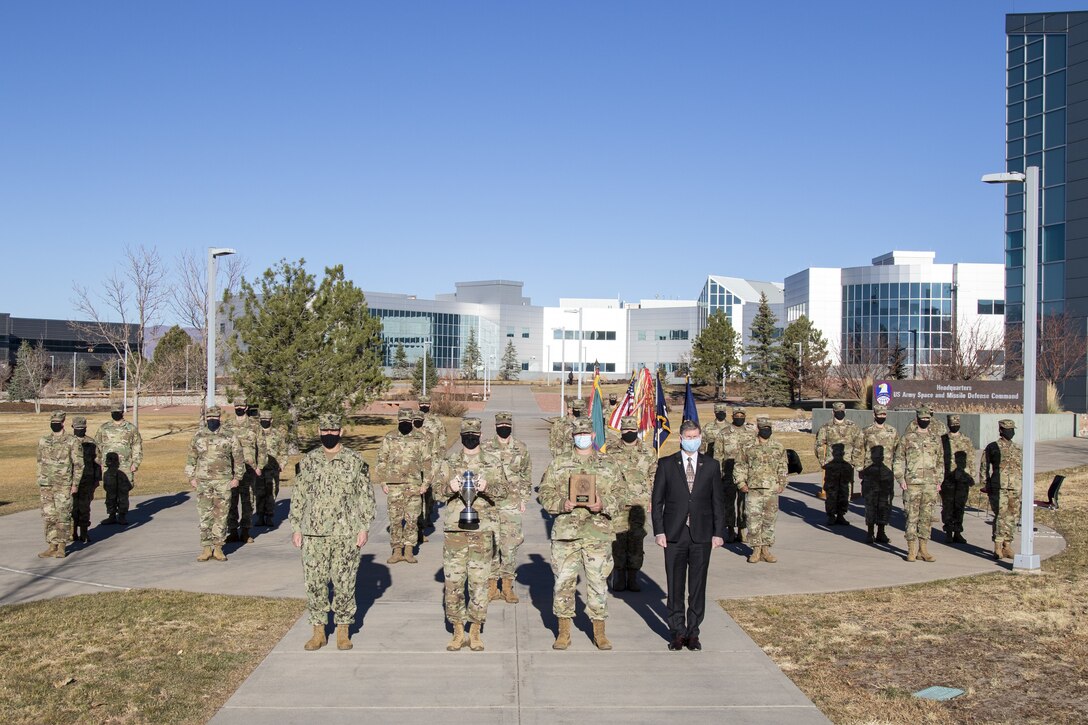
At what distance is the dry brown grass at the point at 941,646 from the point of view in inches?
266

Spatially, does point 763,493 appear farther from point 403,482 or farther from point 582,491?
point 582,491

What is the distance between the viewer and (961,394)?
34.3m

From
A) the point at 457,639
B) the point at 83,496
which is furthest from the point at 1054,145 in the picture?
the point at 457,639

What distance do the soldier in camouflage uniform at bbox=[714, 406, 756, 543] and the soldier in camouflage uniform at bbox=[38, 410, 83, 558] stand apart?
29.9ft

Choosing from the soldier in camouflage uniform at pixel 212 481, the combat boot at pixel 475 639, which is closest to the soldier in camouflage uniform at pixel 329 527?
the combat boot at pixel 475 639

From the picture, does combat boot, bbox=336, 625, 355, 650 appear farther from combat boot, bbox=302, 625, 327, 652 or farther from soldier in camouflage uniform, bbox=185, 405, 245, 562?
soldier in camouflage uniform, bbox=185, 405, 245, 562

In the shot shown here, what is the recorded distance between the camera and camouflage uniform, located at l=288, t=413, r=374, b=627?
7.80 metres

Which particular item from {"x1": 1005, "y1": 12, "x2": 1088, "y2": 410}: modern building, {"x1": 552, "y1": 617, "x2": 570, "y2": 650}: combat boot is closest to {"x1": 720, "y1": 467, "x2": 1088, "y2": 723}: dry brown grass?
{"x1": 552, "y1": 617, "x2": 570, "y2": 650}: combat boot

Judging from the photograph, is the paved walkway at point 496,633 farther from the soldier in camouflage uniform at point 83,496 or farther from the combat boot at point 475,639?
the soldier in camouflage uniform at point 83,496

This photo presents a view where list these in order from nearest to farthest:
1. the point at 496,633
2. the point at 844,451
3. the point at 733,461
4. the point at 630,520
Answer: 1. the point at 496,633
2. the point at 630,520
3. the point at 733,461
4. the point at 844,451

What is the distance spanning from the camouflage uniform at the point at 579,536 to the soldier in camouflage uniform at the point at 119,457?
31.3 ft

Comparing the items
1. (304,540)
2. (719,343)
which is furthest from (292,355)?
(719,343)

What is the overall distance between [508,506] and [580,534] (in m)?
1.14

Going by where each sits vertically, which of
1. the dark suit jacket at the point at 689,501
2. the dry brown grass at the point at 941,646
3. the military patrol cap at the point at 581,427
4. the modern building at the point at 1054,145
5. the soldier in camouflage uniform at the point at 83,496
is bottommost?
the dry brown grass at the point at 941,646
